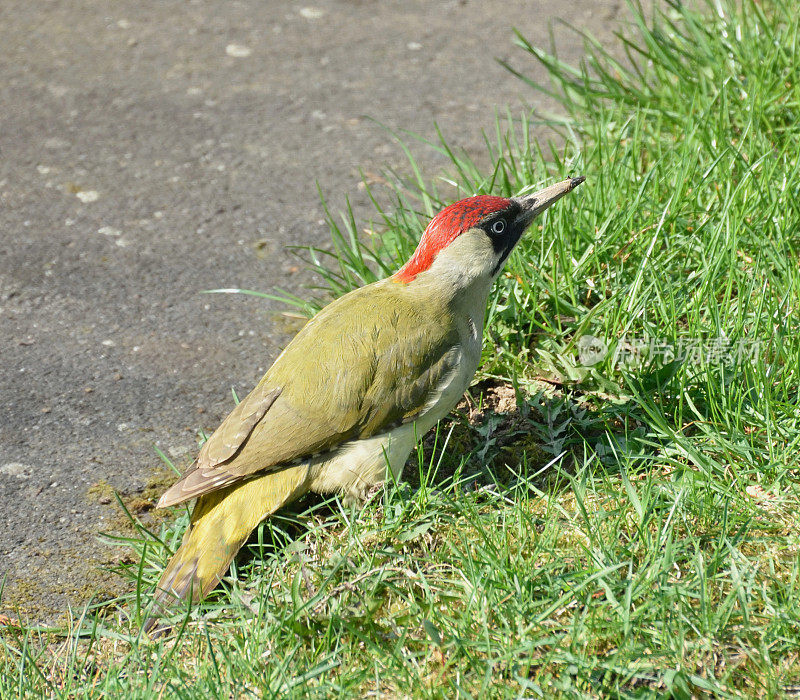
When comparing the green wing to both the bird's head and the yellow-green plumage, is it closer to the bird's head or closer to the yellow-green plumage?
the yellow-green plumage

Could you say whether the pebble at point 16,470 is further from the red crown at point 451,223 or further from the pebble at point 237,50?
the pebble at point 237,50

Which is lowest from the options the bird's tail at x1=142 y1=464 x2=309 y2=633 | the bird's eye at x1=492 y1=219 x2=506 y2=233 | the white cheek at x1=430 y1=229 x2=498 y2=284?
the bird's tail at x1=142 y1=464 x2=309 y2=633

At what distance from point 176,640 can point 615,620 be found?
1.05 meters

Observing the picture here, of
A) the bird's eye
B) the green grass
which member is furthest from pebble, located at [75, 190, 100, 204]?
the bird's eye

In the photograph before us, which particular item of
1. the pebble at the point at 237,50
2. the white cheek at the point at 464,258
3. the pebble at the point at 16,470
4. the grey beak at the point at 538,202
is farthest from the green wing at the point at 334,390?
the pebble at the point at 237,50

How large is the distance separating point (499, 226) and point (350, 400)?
716mm

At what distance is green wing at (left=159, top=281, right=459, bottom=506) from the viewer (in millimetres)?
2715

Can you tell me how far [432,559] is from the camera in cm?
257

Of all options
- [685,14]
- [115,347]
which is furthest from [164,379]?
[685,14]

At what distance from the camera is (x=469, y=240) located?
9.79ft

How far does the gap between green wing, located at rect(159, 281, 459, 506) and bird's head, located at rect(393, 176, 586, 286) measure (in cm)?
13

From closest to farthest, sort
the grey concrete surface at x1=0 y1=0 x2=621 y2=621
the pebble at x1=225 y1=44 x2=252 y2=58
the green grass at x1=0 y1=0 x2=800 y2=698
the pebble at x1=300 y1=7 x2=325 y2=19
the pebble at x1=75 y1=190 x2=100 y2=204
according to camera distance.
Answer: the green grass at x1=0 y1=0 x2=800 y2=698 → the grey concrete surface at x1=0 y1=0 x2=621 y2=621 → the pebble at x1=75 y1=190 x2=100 y2=204 → the pebble at x1=225 y1=44 x2=252 y2=58 → the pebble at x1=300 y1=7 x2=325 y2=19

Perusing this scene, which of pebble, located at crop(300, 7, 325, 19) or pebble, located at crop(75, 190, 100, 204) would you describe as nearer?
pebble, located at crop(75, 190, 100, 204)

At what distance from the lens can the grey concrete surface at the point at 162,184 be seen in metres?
3.18
